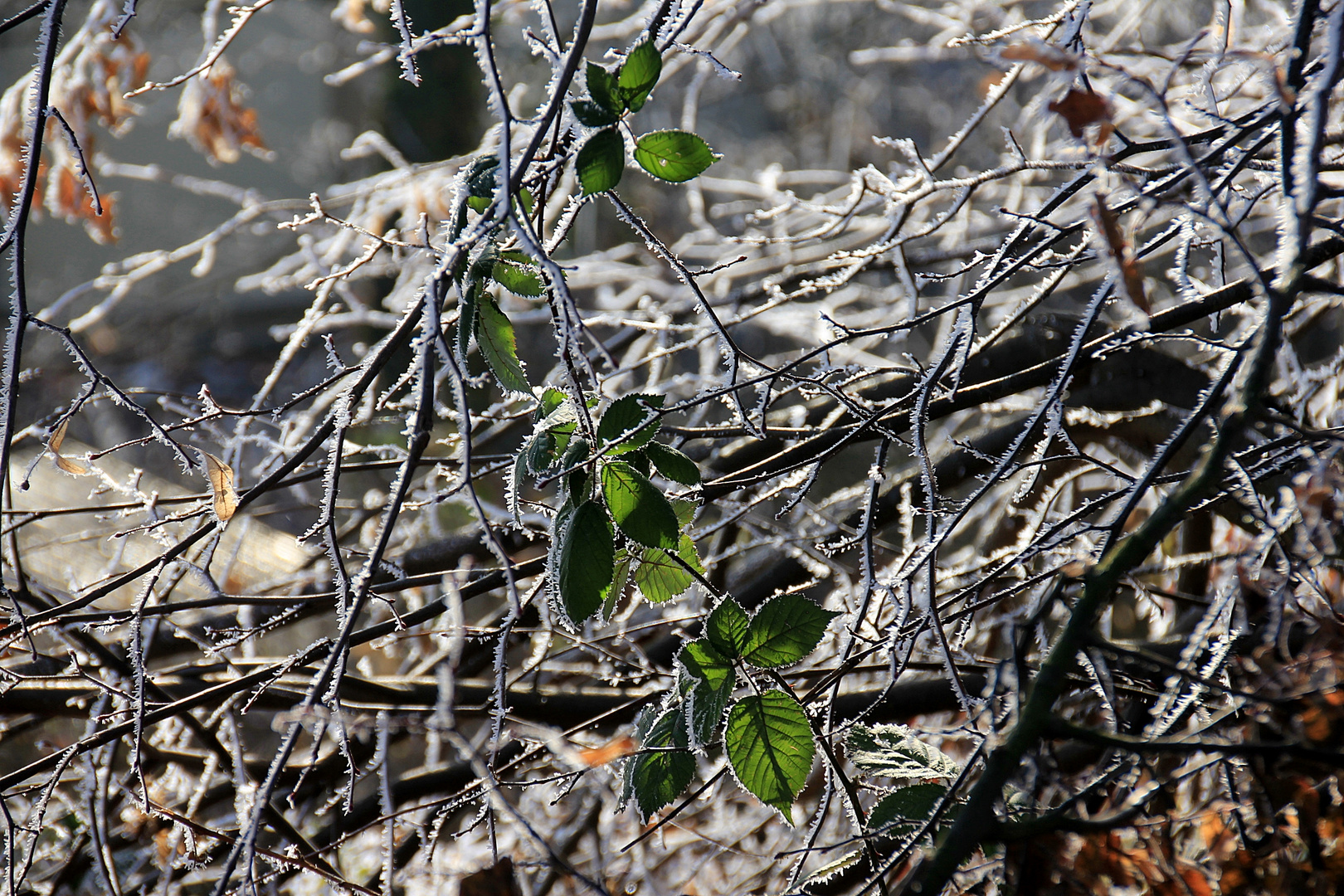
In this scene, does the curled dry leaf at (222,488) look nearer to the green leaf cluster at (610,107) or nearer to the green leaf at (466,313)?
the green leaf at (466,313)

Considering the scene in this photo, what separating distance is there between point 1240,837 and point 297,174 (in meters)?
10.9

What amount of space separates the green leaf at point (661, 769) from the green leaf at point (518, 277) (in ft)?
1.64

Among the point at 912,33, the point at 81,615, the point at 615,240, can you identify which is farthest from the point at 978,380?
the point at 912,33

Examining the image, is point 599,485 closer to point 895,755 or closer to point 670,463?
point 670,463

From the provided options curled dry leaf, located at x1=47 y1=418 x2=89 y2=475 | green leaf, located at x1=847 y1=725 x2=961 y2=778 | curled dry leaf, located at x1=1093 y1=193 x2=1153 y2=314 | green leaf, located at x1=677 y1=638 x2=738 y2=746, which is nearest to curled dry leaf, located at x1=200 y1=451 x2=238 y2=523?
curled dry leaf, located at x1=47 y1=418 x2=89 y2=475

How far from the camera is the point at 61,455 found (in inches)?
42.0

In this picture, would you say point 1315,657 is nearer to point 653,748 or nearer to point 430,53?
point 653,748

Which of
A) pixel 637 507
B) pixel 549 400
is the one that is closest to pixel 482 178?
pixel 549 400

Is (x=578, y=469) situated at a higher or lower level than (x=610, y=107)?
lower

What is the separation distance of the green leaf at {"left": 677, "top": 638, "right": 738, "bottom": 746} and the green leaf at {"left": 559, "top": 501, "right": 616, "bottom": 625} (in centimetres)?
14

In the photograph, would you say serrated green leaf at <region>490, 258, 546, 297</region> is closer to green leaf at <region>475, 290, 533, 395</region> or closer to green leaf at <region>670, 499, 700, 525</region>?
green leaf at <region>475, 290, 533, 395</region>

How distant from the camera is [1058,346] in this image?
5.08ft

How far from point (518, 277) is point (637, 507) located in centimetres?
26

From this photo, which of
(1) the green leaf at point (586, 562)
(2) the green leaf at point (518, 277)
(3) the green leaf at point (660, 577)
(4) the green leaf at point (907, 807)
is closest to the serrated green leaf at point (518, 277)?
(2) the green leaf at point (518, 277)
